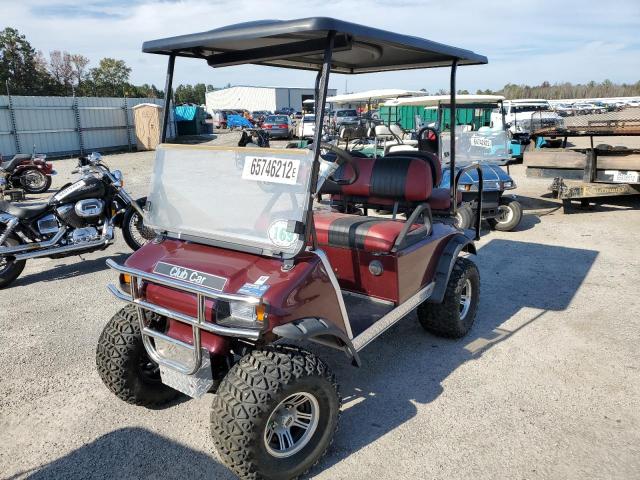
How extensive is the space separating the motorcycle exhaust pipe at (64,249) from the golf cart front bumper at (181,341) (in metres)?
3.13

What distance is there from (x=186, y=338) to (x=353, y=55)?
7.68 ft

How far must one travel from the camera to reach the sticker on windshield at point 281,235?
243 cm

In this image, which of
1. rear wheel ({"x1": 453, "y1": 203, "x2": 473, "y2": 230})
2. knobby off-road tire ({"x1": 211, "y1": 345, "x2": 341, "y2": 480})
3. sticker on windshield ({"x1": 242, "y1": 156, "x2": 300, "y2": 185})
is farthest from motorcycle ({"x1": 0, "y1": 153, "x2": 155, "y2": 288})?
rear wheel ({"x1": 453, "y1": 203, "x2": 473, "y2": 230})

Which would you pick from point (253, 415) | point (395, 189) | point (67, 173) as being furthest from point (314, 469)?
point (67, 173)

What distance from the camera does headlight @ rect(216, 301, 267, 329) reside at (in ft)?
7.37

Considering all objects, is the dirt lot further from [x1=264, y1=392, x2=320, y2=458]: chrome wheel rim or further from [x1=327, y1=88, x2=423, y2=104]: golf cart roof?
[x1=327, y1=88, x2=423, y2=104]: golf cart roof

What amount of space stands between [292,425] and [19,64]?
39333 mm

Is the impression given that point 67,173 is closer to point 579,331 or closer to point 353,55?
point 353,55

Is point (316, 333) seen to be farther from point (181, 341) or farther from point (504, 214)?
point (504, 214)

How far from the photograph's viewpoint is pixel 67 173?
44.3ft

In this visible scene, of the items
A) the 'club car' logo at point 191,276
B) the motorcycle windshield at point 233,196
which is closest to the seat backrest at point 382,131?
the motorcycle windshield at point 233,196

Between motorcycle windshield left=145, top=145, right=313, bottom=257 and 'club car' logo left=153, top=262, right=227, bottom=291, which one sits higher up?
motorcycle windshield left=145, top=145, right=313, bottom=257

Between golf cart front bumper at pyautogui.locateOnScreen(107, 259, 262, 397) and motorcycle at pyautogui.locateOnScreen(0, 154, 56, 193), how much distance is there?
9.82 metres

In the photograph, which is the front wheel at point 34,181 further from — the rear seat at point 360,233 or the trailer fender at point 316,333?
the trailer fender at point 316,333
